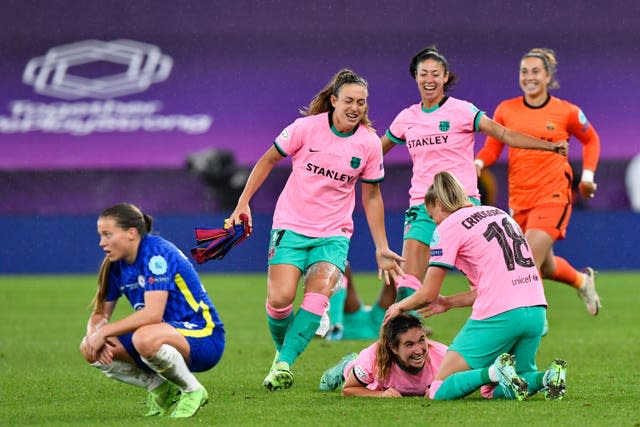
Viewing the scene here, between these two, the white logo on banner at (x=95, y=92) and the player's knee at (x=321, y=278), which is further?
the white logo on banner at (x=95, y=92)

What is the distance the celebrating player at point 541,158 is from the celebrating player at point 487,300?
3.14m

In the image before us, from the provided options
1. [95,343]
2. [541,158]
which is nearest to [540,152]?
[541,158]

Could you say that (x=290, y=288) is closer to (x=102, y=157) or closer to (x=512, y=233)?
(x=512, y=233)

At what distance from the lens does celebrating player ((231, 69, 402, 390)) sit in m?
8.08

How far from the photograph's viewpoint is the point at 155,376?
6.59 metres

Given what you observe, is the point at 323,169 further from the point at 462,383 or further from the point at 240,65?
the point at 240,65

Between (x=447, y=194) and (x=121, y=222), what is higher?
(x=447, y=194)

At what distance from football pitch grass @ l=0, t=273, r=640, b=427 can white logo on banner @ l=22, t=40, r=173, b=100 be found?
7.40 m

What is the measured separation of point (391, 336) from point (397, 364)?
250 millimetres

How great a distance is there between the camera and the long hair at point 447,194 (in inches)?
273

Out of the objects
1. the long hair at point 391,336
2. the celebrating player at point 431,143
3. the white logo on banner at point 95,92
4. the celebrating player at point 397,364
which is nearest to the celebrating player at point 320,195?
the celebrating player at point 431,143

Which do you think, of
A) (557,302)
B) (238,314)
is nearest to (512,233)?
(238,314)

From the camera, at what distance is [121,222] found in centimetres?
630

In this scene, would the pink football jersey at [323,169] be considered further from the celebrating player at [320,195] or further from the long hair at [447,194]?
the long hair at [447,194]
